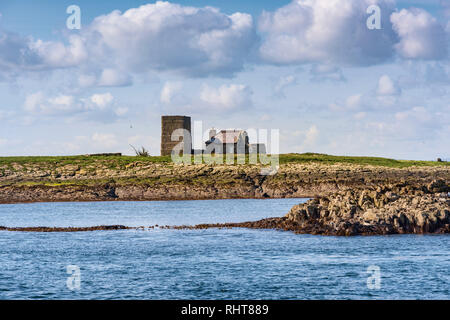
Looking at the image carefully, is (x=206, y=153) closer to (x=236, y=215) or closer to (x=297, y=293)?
(x=236, y=215)

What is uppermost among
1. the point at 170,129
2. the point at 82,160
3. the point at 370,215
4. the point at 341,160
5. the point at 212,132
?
the point at 170,129

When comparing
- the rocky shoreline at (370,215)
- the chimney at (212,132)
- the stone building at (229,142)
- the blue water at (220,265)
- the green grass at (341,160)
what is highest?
the chimney at (212,132)

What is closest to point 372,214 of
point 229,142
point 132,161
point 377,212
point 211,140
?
point 377,212

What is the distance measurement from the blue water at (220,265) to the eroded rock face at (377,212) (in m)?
2.12

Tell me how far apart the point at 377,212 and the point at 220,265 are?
16545mm

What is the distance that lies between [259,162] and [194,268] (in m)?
84.5

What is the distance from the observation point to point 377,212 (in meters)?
43.8

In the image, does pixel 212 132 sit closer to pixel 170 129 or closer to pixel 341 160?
pixel 170 129

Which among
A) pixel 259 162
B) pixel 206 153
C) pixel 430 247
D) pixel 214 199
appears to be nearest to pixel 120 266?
pixel 430 247

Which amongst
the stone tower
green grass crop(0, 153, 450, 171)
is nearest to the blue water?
green grass crop(0, 153, 450, 171)

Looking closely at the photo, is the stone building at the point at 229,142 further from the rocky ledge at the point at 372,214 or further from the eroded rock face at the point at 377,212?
the eroded rock face at the point at 377,212

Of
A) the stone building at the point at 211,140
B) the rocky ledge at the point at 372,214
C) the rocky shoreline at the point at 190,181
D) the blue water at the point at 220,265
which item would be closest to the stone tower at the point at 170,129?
the stone building at the point at 211,140

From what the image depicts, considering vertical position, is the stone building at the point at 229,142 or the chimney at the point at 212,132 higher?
the chimney at the point at 212,132

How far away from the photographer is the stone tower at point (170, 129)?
13562 centimetres
